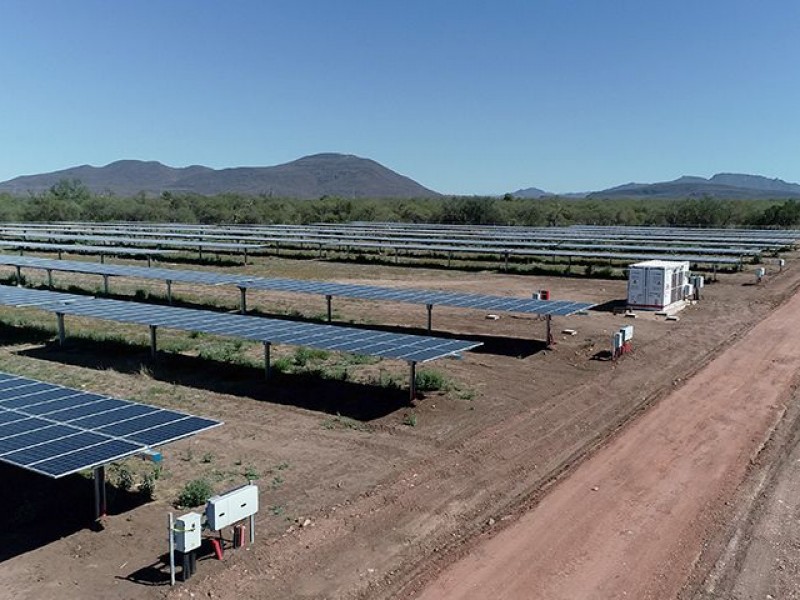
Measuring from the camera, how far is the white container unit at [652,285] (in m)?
31.7

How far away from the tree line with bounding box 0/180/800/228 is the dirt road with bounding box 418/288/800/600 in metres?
91.0

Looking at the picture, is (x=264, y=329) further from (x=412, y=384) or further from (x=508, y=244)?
(x=508, y=244)

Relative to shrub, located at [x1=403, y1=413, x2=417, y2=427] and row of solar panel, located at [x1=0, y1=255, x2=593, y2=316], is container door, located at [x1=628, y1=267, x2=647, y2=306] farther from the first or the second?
shrub, located at [x1=403, y1=413, x2=417, y2=427]

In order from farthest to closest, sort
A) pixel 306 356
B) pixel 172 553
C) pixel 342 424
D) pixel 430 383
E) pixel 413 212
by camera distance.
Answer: pixel 413 212
pixel 306 356
pixel 430 383
pixel 342 424
pixel 172 553

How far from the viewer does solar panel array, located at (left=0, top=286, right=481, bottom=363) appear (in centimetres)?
1816

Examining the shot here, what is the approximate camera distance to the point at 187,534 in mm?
9359

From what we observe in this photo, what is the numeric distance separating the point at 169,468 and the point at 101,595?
4.41 metres

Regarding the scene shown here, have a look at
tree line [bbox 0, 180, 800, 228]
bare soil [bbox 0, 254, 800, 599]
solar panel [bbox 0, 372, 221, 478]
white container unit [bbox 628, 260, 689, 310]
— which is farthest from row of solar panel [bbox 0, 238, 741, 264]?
tree line [bbox 0, 180, 800, 228]

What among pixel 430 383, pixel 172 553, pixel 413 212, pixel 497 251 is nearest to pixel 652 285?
pixel 430 383

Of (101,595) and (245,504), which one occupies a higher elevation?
(245,504)

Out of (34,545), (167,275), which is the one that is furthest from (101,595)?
(167,275)

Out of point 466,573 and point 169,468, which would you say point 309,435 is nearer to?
point 169,468

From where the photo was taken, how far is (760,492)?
41.7 ft

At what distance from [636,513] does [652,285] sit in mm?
21690
